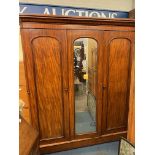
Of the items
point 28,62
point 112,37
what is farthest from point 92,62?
point 28,62

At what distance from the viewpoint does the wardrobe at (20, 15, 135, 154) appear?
213cm

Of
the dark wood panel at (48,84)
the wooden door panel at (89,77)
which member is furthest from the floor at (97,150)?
the dark wood panel at (48,84)

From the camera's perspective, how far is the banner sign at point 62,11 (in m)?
2.47

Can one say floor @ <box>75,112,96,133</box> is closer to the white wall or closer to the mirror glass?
the mirror glass

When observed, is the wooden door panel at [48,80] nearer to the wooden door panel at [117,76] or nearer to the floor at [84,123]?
the floor at [84,123]

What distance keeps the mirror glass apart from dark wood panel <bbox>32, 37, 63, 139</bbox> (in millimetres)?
253

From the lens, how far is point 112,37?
236 cm

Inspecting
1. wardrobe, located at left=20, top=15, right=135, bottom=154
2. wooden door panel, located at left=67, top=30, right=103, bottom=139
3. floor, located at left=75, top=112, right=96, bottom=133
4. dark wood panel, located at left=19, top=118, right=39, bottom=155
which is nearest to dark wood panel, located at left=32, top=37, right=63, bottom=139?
wardrobe, located at left=20, top=15, right=135, bottom=154

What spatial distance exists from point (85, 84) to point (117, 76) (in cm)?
50

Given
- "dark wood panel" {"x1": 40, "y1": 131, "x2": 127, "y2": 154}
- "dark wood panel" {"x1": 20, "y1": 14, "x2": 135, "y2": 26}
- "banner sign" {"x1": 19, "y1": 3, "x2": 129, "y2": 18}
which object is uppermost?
"banner sign" {"x1": 19, "y1": 3, "x2": 129, "y2": 18}

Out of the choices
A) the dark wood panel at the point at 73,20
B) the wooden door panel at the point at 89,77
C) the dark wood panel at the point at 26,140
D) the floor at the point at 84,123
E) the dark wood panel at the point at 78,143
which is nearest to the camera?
the dark wood panel at the point at 26,140
